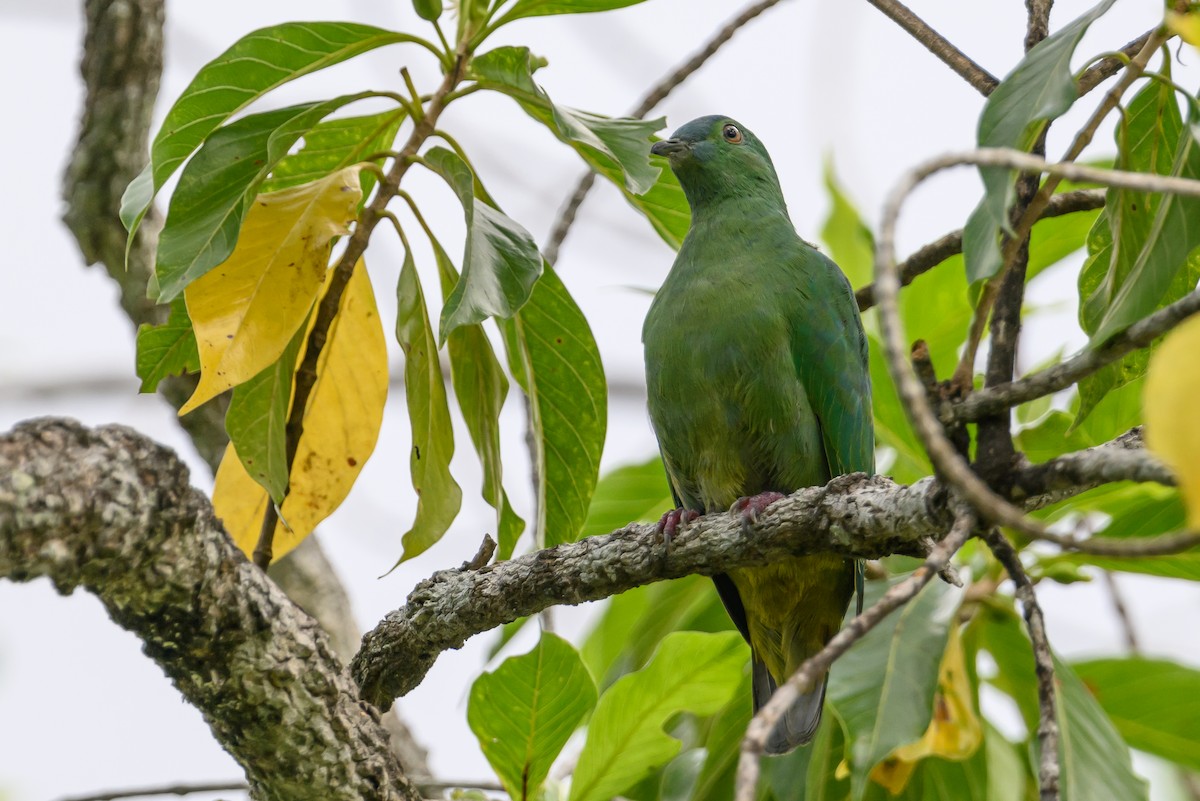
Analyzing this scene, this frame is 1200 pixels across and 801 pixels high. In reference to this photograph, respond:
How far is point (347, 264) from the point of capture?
290 centimetres

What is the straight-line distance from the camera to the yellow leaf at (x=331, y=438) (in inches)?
119

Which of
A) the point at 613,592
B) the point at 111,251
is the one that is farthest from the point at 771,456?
the point at 111,251

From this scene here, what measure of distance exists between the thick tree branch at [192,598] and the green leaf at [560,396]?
0.80 meters

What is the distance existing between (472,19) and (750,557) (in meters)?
1.56

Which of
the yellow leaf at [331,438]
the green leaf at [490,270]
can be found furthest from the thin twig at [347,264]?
the green leaf at [490,270]

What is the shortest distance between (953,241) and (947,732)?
1327 mm

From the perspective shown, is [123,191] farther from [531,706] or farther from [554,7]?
[531,706]

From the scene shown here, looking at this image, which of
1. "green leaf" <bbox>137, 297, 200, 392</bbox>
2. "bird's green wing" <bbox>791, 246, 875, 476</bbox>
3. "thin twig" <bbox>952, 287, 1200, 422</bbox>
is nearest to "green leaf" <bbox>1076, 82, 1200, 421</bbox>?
"thin twig" <bbox>952, 287, 1200, 422</bbox>

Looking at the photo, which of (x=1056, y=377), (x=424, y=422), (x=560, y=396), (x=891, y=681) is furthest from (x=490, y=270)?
(x=891, y=681)

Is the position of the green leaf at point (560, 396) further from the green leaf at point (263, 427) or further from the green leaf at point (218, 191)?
the green leaf at point (218, 191)

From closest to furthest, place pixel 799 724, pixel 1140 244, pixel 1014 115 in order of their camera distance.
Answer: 1. pixel 1014 115
2. pixel 1140 244
3. pixel 799 724

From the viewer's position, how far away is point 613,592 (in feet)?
7.95

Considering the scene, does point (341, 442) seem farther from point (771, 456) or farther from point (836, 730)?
point (836, 730)

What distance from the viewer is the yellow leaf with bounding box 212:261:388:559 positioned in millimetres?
3016
